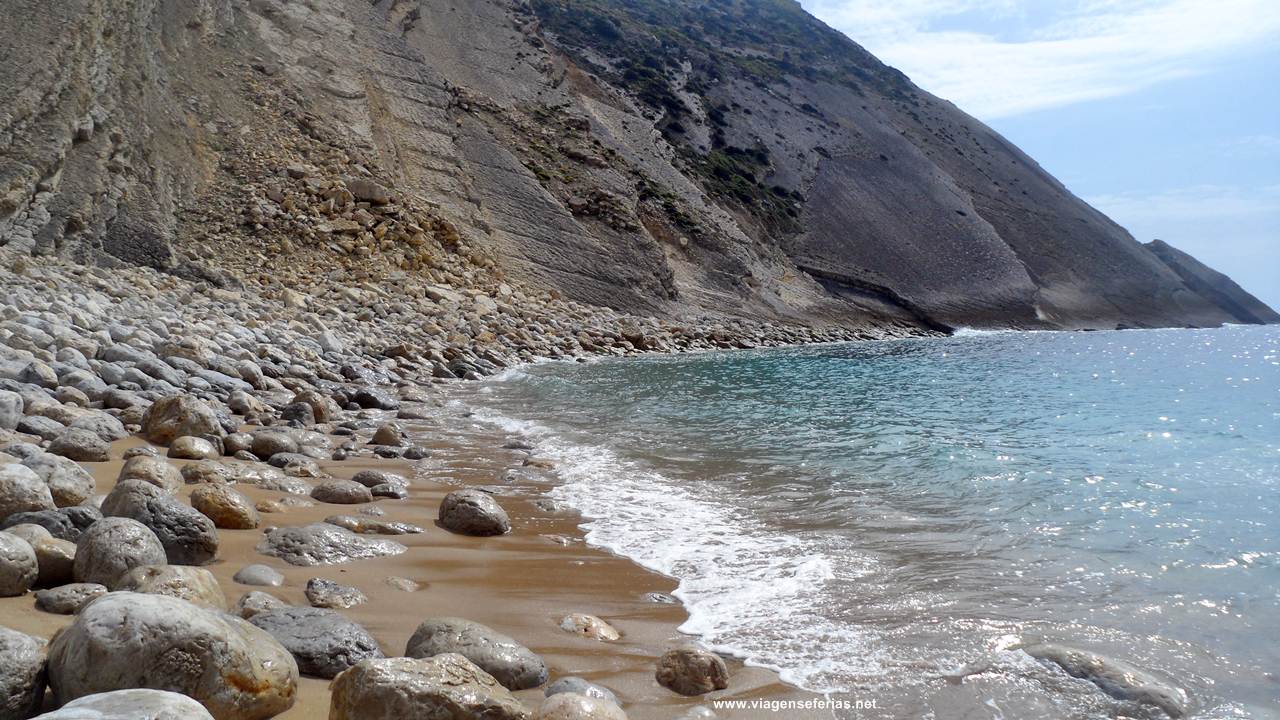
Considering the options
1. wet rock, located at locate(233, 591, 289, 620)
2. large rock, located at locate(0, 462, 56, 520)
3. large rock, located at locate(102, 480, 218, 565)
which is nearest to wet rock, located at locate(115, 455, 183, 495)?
large rock, located at locate(102, 480, 218, 565)

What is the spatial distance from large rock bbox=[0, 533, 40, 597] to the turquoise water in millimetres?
2592

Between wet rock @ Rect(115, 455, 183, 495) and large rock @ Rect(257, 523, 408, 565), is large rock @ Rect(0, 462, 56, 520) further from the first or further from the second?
large rock @ Rect(257, 523, 408, 565)

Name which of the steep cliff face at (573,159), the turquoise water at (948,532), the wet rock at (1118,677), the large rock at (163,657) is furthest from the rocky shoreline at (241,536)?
the steep cliff face at (573,159)

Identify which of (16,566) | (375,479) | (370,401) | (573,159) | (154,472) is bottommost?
(370,401)

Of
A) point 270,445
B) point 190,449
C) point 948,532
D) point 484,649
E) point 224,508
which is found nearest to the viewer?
point 484,649

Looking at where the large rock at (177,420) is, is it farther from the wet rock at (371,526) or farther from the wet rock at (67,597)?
the wet rock at (67,597)

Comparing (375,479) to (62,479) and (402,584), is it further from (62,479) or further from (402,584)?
(62,479)

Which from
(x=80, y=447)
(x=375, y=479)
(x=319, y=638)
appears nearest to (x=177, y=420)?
(x=80, y=447)

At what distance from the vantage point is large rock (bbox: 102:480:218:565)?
3.73 metres

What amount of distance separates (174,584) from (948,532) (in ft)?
14.4

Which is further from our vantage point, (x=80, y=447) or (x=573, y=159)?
(x=573, y=159)

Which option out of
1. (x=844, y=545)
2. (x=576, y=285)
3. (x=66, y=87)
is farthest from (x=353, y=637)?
(x=576, y=285)

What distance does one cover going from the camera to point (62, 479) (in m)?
4.00

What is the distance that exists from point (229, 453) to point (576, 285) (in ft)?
81.2
